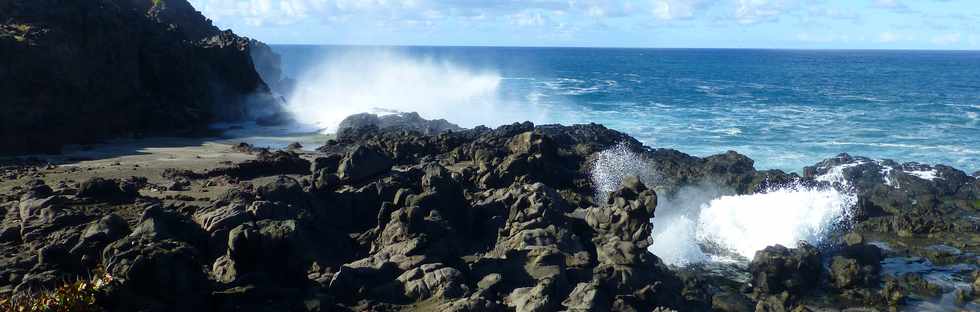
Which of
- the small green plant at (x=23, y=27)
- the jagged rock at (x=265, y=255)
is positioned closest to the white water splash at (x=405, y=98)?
the small green plant at (x=23, y=27)

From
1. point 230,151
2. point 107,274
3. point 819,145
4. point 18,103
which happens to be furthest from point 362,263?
point 819,145

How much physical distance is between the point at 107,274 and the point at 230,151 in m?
21.7

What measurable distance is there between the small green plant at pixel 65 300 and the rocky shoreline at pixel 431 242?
146mm

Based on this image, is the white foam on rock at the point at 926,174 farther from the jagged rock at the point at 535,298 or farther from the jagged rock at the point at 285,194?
the jagged rock at the point at 285,194

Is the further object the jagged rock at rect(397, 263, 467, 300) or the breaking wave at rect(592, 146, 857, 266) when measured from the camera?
the breaking wave at rect(592, 146, 857, 266)

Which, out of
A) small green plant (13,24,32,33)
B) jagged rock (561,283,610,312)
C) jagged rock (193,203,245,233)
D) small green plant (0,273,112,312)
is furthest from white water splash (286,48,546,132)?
small green plant (0,273,112,312)

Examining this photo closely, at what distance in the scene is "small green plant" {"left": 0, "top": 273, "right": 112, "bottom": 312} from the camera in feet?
35.1

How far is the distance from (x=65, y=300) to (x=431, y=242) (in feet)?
23.1

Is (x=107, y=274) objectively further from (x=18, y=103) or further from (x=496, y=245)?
(x=18, y=103)

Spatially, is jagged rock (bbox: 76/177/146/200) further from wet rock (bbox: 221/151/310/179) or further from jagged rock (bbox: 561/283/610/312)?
jagged rock (bbox: 561/283/610/312)

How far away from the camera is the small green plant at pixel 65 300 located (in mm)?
10703

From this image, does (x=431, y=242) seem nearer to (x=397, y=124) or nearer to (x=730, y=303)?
(x=730, y=303)

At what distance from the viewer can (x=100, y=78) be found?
122 feet

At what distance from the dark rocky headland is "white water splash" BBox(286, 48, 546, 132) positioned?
15.3 m
